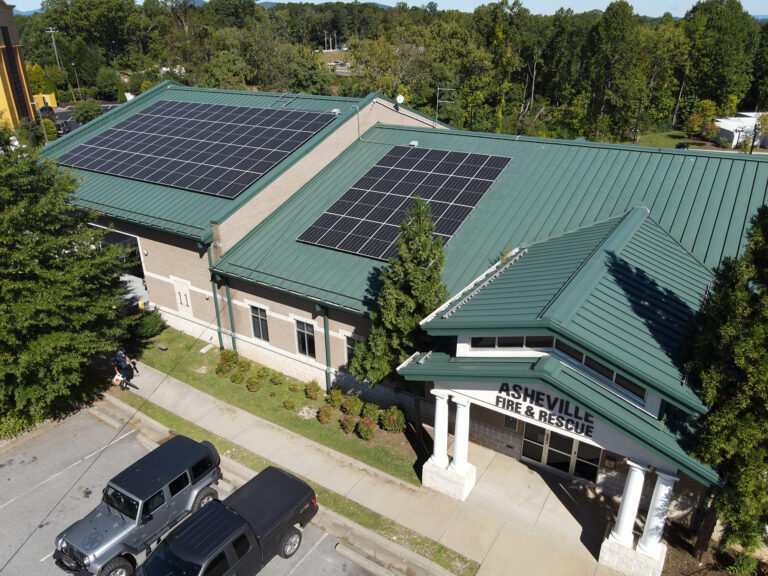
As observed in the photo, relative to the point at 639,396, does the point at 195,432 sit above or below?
below

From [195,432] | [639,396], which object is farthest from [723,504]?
[195,432]

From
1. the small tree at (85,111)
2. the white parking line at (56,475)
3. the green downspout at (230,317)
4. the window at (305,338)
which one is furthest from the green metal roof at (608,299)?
the small tree at (85,111)

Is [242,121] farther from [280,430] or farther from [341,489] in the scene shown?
[341,489]

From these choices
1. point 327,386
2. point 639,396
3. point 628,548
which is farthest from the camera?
point 327,386

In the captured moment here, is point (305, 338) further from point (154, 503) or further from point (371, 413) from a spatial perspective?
point (154, 503)

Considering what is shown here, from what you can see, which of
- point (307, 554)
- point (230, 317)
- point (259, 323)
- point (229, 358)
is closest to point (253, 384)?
point (229, 358)
